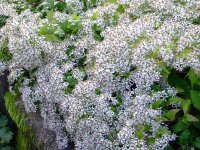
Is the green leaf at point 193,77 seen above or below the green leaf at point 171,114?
above

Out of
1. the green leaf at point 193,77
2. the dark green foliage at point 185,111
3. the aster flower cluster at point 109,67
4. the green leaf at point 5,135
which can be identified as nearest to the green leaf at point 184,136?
the dark green foliage at point 185,111

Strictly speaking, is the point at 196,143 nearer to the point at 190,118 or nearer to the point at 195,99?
the point at 190,118

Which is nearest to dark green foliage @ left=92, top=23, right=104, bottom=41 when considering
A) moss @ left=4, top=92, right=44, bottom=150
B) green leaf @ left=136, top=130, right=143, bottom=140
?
moss @ left=4, top=92, right=44, bottom=150

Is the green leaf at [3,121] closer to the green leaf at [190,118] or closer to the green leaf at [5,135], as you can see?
the green leaf at [5,135]

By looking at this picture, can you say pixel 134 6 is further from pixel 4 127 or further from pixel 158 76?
pixel 4 127

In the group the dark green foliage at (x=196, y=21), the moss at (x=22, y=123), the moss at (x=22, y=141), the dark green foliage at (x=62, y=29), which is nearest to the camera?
the dark green foliage at (x=196, y=21)
